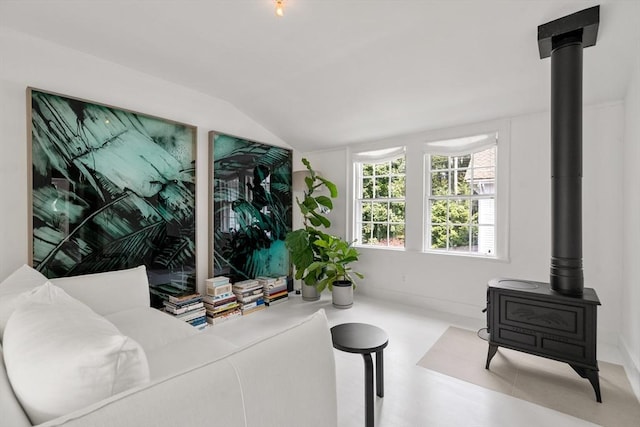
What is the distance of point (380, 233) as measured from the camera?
14.2 ft

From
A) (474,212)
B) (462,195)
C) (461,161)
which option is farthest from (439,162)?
(474,212)

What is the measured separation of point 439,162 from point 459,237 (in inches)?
39.9

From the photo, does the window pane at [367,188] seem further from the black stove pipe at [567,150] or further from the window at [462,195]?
the black stove pipe at [567,150]

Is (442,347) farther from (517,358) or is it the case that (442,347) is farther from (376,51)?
(376,51)

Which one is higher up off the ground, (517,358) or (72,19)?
(72,19)

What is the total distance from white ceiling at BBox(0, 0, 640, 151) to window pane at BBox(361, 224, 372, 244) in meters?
1.74

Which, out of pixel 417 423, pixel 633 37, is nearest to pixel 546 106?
pixel 633 37

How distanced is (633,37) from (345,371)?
3262 millimetres

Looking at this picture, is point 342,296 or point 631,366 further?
point 342,296

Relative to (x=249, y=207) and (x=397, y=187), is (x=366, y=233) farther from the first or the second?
(x=249, y=207)

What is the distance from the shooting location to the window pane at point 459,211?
3.59m

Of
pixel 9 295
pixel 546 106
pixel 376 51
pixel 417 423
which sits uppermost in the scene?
pixel 376 51

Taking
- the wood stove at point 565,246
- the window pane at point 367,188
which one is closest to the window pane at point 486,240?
the wood stove at point 565,246

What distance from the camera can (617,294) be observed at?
8.82ft
